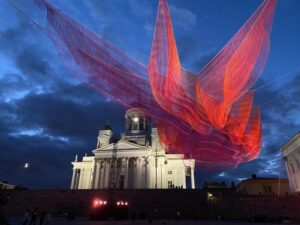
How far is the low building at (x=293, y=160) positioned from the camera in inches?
1630

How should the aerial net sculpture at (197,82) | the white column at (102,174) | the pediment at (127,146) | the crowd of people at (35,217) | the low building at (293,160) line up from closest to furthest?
1. the aerial net sculpture at (197,82)
2. the crowd of people at (35,217)
3. the low building at (293,160)
4. the pediment at (127,146)
5. the white column at (102,174)

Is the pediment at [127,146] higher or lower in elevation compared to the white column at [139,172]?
higher

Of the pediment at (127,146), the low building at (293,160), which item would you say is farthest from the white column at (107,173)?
the low building at (293,160)

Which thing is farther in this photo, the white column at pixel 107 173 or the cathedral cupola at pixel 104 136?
the cathedral cupola at pixel 104 136

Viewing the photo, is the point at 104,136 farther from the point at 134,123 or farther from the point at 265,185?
the point at 265,185

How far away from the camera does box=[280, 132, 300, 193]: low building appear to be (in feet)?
136

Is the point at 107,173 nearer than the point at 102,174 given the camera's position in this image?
Yes

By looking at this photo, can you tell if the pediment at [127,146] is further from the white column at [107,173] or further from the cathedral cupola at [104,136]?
the cathedral cupola at [104,136]

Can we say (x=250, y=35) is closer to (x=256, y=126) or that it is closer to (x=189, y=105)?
(x=189, y=105)

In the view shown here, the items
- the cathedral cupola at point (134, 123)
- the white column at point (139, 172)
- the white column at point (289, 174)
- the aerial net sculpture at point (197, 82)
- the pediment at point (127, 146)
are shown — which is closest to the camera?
the aerial net sculpture at point (197, 82)

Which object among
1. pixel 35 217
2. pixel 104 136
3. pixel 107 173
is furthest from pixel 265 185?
pixel 35 217

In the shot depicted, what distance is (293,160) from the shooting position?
43.9 m

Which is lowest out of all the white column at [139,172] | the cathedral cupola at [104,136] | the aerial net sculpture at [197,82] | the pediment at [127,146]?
the aerial net sculpture at [197,82]

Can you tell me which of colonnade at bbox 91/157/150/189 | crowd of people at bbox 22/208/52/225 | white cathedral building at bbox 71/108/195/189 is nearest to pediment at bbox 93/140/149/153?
white cathedral building at bbox 71/108/195/189
